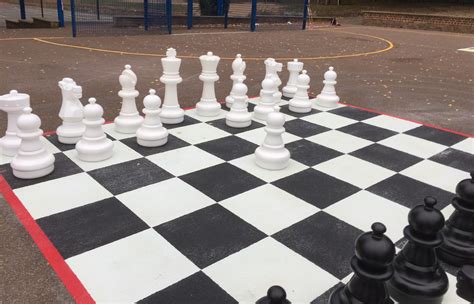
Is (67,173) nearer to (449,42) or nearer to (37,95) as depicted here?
(37,95)

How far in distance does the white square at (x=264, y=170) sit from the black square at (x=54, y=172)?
0.92 m

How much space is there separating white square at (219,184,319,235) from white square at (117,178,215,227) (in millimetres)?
148

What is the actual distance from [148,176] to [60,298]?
3.12 ft

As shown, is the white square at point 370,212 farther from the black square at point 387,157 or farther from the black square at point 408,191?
the black square at point 387,157

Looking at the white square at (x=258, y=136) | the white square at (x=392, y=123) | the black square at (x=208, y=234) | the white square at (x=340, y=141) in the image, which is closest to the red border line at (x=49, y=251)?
the black square at (x=208, y=234)

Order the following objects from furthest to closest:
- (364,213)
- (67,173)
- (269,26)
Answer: (269,26) < (67,173) < (364,213)

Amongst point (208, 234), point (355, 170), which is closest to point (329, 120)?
point (355, 170)

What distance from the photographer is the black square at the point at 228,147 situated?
257 cm

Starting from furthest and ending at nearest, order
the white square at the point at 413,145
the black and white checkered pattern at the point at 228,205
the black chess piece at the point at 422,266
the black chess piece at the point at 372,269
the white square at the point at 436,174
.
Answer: the white square at the point at 413,145, the white square at the point at 436,174, the black and white checkered pattern at the point at 228,205, the black chess piece at the point at 422,266, the black chess piece at the point at 372,269

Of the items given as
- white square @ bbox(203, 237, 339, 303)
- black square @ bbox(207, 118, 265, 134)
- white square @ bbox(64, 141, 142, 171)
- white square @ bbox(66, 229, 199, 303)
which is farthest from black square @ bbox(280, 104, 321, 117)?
white square @ bbox(66, 229, 199, 303)

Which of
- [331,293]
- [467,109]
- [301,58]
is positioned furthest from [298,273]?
[301,58]

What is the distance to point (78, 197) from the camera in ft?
6.53

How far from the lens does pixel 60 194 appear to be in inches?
79.1

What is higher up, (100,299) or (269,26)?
(269,26)
